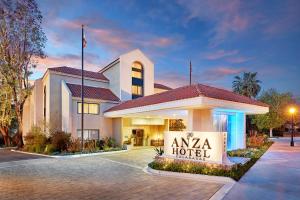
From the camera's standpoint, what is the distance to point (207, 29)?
80.7 ft

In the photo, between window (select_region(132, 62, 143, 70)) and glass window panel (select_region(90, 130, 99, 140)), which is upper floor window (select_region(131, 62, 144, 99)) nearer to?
window (select_region(132, 62, 143, 70))

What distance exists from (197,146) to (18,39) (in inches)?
964

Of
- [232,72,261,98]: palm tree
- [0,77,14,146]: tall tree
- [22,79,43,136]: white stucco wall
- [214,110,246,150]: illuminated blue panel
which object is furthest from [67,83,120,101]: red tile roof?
[232,72,261,98]: palm tree

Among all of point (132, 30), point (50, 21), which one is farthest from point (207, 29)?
point (50, 21)

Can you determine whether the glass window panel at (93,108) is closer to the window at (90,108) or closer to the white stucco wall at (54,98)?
the window at (90,108)

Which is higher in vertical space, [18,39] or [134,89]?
[18,39]

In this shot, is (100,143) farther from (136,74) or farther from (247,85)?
(247,85)

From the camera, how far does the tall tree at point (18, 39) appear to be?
2714cm

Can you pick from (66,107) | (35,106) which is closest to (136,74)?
(66,107)

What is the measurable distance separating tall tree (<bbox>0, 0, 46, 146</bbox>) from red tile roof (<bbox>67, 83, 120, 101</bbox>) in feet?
20.9

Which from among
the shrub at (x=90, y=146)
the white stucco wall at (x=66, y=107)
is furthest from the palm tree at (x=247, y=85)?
the white stucco wall at (x=66, y=107)

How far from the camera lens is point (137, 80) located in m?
31.5

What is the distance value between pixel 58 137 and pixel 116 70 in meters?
11.3

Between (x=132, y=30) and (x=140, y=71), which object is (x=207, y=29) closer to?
(x=132, y=30)
